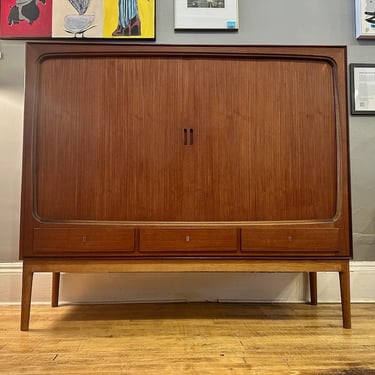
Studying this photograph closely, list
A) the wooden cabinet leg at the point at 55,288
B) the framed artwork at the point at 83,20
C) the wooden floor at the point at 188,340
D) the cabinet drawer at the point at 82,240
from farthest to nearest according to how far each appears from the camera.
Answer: the framed artwork at the point at 83,20 < the wooden cabinet leg at the point at 55,288 < the cabinet drawer at the point at 82,240 < the wooden floor at the point at 188,340

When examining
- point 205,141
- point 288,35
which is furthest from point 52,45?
point 288,35

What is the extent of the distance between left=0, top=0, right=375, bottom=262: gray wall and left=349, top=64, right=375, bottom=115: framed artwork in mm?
37

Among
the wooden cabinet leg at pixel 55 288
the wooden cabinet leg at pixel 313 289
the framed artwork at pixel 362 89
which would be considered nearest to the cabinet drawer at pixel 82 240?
the wooden cabinet leg at pixel 55 288

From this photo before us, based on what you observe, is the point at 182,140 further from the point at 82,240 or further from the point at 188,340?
the point at 188,340

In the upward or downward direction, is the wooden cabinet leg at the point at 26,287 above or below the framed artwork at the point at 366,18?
below

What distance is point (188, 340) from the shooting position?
1278 millimetres

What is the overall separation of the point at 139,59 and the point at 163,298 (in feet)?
3.80

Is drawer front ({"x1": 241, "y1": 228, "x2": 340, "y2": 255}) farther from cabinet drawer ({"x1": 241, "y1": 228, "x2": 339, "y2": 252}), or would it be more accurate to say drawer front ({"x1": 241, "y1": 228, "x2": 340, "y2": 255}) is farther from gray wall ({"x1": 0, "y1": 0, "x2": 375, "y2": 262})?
gray wall ({"x1": 0, "y1": 0, "x2": 375, "y2": 262})

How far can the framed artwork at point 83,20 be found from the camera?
1854 millimetres

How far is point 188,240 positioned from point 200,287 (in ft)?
1.85

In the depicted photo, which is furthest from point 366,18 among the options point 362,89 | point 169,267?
point 169,267

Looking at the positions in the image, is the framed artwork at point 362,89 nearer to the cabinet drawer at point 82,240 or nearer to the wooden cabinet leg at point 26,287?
the cabinet drawer at point 82,240

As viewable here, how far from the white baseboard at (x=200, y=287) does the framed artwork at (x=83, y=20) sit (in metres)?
1.21

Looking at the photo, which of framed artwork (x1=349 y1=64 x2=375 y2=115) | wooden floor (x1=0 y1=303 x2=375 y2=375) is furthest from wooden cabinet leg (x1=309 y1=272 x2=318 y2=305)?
framed artwork (x1=349 y1=64 x2=375 y2=115)
